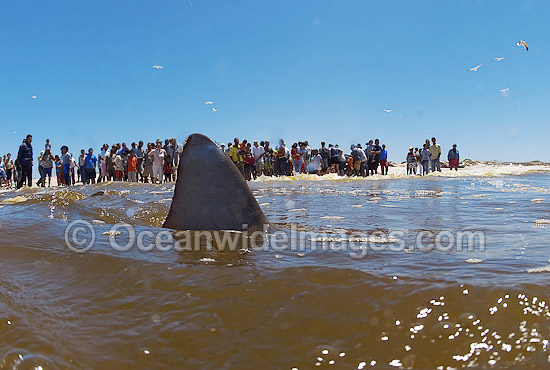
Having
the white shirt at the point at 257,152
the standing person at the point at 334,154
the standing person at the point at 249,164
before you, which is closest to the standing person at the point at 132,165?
the standing person at the point at 249,164

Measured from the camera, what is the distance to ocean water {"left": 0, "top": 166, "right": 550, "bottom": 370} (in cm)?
115

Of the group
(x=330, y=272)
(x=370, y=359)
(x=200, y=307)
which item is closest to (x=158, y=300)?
(x=200, y=307)

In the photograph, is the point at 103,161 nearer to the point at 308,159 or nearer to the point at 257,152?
the point at 257,152

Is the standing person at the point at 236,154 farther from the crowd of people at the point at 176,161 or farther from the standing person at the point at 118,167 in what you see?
the standing person at the point at 118,167

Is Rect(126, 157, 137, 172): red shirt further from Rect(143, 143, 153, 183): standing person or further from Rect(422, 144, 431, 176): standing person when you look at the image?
Rect(422, 144, 431, 176): standing person

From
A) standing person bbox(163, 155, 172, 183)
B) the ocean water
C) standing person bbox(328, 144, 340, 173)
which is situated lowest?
the ocean water

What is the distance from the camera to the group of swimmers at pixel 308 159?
16.4m

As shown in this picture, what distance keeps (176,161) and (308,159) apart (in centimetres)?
586

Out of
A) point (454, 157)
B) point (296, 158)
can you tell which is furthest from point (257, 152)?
point (454, 157)

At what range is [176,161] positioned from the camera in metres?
15.2

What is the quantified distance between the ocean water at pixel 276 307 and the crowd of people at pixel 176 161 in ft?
38.9

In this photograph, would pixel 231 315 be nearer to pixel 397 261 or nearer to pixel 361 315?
pixel 361 315

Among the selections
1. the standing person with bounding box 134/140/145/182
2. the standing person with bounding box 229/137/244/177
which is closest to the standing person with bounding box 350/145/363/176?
the standing person with bounding box 229/137/244/177

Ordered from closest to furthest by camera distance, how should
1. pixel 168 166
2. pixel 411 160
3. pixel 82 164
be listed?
1. pixel 168 166
2. pixel 82 164
3. pixel 411 160
